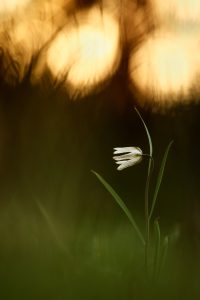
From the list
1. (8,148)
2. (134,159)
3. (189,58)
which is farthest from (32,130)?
(189,58)

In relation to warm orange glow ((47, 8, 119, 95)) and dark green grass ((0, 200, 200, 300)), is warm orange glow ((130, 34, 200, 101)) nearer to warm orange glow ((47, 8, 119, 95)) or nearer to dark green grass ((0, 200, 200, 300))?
warm orange glow ((47, 8, 119, 95))

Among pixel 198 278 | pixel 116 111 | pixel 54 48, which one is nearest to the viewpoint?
pixel 198 278

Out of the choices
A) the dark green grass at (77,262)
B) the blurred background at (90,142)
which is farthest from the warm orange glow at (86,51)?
the dark green grass at (77,262)

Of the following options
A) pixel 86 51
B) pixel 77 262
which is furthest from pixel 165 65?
pixel 77 262

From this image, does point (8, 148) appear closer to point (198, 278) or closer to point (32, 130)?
point (32, 130)

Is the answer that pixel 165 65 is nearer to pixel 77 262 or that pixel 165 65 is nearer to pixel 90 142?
pixel 90 142

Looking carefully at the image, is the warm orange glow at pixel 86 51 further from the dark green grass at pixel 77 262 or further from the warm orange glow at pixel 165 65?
the dark green grass at pixel 77 262
